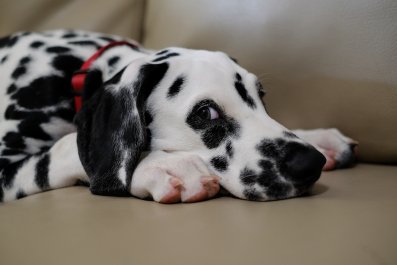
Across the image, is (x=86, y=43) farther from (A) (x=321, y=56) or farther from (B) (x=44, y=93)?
(A) (x=321, y=56)

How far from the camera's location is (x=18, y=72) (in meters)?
1.47

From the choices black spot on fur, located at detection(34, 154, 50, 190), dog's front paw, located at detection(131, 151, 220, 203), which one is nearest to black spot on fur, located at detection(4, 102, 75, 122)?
black spot on fur, located at detection(34, 154, 50, 190)

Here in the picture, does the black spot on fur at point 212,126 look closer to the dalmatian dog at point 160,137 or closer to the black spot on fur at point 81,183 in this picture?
the dalmatian dog at point 160,137

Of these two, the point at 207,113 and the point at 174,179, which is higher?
the point at 207,113

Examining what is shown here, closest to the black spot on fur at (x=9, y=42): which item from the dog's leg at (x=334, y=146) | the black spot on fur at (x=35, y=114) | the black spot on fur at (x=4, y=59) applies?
the black spot on fur at (x=4, y=59)

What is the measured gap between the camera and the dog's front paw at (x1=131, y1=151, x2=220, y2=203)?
0.99 meters

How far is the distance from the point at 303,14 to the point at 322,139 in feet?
1.30

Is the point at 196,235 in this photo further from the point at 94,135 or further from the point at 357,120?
the point at 357,120

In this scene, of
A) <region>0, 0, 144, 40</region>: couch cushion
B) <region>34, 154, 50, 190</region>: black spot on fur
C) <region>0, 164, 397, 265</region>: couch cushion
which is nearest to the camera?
<region>0, 164, 397, 265</region>: couch cushion

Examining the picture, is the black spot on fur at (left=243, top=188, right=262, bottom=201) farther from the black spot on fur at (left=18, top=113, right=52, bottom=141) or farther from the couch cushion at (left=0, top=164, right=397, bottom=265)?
the black spot on fur at (left=18, top=113, right=52, bottom=141)

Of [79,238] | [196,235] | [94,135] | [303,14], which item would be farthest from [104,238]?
[303,14]

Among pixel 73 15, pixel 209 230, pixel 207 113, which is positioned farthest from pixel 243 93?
pixel 73 15

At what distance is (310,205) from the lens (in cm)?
92

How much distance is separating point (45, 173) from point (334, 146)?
819mm
